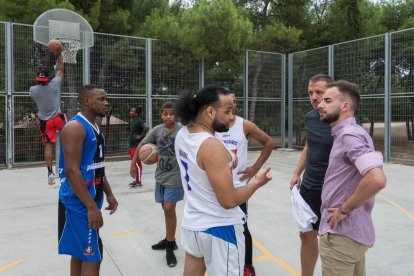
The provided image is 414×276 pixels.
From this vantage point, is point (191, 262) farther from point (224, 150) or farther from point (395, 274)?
point (395, 274)

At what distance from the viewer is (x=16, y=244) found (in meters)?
4.93

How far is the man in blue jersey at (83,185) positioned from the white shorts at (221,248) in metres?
0.93

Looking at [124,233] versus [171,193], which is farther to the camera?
Result: [124,233]

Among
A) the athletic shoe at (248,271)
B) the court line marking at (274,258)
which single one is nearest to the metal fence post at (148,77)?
the court line marking at (274,258)

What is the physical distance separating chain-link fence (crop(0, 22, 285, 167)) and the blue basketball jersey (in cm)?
890

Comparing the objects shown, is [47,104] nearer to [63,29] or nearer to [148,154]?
[63,29]

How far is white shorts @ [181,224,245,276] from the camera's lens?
241cm

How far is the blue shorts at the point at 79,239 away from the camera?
9.80 ft

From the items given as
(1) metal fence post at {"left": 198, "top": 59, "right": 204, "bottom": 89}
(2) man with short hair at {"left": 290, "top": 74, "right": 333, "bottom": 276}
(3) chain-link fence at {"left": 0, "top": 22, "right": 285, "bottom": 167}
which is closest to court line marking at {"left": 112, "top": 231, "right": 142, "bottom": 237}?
(2) man with short hair at {"left": 290, "top": 74, "right": 333, "bottom": 276}

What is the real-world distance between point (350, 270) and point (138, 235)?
134 inches

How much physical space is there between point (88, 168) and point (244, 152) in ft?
5.06

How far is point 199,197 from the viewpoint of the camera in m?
2.47

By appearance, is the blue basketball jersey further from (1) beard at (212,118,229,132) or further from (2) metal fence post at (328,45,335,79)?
(2) metal fence post at (328,45,335,79)

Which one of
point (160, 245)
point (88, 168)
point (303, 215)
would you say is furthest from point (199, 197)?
point (160, 245)
